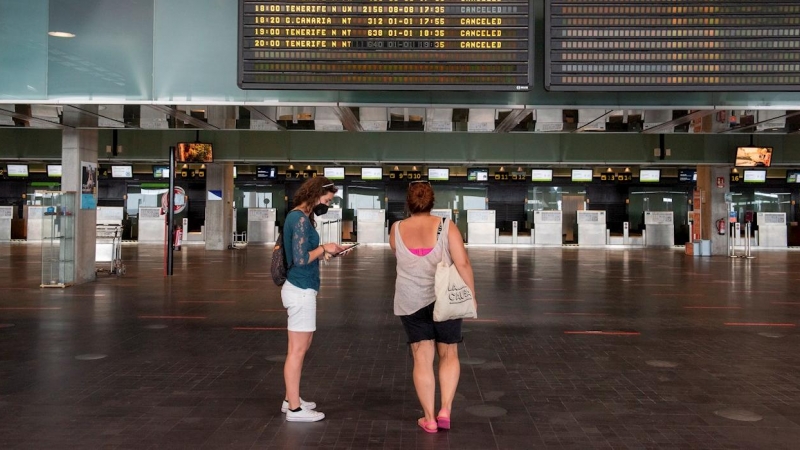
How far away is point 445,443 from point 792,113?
8502 millimetres

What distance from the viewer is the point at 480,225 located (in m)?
28.4

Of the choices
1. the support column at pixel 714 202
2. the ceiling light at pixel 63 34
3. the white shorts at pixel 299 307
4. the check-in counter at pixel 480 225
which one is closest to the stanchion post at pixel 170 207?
the ceiling light at pixel 63 34

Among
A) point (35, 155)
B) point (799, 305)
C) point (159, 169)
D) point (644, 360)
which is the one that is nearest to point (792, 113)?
point (799, 305)

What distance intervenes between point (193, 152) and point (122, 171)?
855cm

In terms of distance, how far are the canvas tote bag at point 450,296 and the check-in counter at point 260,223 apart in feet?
81.9

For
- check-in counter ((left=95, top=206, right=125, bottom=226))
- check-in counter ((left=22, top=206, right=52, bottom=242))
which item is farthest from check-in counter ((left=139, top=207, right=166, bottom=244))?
check-in counter ((left=22, top=206, right=52, bottom=242))

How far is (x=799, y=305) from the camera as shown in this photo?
1060 cm

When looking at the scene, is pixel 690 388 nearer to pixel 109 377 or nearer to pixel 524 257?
pixel 109 377

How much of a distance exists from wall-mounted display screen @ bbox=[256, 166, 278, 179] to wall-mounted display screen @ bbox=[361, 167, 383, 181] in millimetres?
3608

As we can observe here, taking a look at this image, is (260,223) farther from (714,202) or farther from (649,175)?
(714,202)

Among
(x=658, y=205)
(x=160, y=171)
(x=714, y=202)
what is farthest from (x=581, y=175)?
(x=160, y=171)

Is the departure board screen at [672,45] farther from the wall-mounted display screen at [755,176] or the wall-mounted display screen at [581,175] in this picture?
the wall-mounted display screen at [755,176]

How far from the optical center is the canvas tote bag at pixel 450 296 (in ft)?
13.9

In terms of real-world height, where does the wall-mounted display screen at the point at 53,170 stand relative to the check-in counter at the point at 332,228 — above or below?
above
